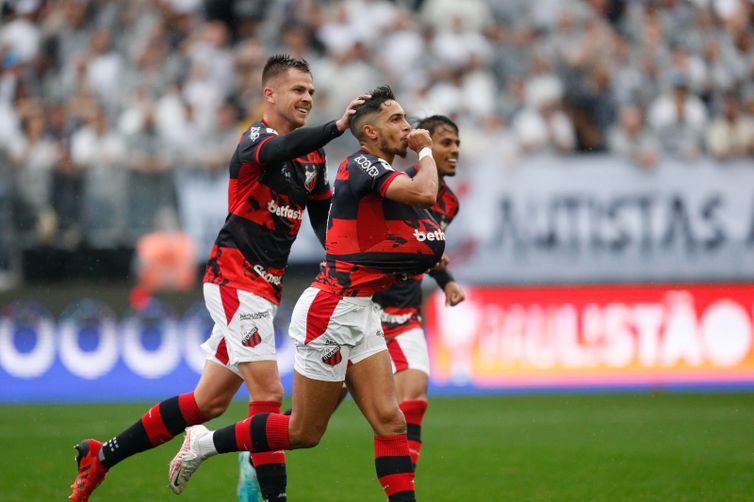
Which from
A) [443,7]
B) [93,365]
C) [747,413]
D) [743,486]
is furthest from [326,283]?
[443,7]

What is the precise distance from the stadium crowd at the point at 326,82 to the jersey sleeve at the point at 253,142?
6743 mm

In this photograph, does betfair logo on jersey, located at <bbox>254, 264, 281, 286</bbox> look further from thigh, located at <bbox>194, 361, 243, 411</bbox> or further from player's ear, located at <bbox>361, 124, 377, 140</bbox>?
player's ear, located at <bbox>361, 124, 377, 140</bbox>

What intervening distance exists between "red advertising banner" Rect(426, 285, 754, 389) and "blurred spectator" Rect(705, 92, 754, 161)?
5.76ft

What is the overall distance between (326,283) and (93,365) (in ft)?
26.5

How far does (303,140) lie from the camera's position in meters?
6.08

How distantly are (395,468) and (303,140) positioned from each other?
176 centimetres

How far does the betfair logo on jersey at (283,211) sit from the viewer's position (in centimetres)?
677

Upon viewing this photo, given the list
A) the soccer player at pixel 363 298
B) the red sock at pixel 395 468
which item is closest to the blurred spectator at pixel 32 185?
the soccer player at pixel 363 298

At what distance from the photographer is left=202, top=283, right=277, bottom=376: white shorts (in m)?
6.58

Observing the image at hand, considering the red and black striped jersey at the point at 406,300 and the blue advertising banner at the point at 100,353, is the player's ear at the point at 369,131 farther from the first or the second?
the blue advertising banner at the point at 100,353

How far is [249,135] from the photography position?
6.64 metres

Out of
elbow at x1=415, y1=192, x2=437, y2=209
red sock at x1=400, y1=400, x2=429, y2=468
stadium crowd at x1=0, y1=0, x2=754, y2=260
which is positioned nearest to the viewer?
elbow at x1=415, y1=192, x2=437, y2=209

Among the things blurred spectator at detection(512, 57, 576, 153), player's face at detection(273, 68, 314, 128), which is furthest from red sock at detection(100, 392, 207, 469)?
blurred spectator at detection(512, 57, 576, 153)

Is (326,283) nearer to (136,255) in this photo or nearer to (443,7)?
(136,255)
